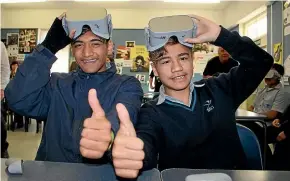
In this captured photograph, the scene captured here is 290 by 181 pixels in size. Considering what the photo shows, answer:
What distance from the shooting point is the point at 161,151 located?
137 cm

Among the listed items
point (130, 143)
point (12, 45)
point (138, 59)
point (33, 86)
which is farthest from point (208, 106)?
point (12, 45)

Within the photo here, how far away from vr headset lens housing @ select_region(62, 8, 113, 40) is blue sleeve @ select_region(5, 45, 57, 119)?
18cm

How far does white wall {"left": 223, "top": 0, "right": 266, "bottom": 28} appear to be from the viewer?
678 centimetres

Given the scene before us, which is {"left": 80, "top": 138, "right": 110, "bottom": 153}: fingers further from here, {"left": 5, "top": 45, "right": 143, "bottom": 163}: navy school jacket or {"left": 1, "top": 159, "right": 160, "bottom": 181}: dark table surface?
{"left": 5, "top": 45, "right": 143, "bottom": 163}: navy school jacket

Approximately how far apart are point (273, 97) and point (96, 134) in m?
3.93

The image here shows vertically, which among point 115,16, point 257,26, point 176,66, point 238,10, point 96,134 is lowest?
point 96,134

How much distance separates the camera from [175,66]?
1420 millimetres

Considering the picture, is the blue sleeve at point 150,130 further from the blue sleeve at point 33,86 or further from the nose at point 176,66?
the blue sleeve at point 33,86

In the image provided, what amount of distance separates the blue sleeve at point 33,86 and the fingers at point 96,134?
0.65m

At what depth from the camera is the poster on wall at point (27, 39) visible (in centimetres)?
951

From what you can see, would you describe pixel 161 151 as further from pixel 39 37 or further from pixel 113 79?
pixel 39 37

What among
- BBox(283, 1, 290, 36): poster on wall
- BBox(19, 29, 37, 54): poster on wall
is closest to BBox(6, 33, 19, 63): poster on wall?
BBox(19, 29, 37, 54): poster on wall

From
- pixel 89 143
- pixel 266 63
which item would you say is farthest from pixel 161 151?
pixel 266 63

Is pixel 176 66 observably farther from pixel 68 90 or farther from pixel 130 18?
pixel 130 18
